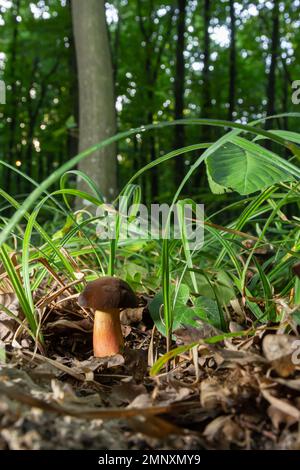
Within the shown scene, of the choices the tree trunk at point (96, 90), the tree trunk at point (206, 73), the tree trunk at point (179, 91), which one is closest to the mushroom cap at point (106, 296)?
the tree trunk at point (96, 90)

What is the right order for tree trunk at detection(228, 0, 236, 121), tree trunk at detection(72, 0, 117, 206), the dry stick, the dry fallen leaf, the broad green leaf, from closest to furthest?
1. the dry stick
2. the dry fallen leaf
3. the broad green leaf
4. tree trunk at detection(72, 0, 117, 206)
5. tree trunk at detection(228, 0, 236, 121)

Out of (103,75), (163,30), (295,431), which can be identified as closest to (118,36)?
(163,30)

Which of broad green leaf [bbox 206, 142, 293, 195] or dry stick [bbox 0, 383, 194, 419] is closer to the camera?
dry stick [bbox 0, 383, 194, 419]

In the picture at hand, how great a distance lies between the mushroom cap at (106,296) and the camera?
921 millimetres

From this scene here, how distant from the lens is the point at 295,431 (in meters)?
0.59

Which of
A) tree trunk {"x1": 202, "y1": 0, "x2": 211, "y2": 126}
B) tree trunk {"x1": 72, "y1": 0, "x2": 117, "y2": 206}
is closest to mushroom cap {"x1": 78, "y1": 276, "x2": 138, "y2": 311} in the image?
tree trunk {"x1": 72, "y1": 0, "x2": 117, "y2": 206}

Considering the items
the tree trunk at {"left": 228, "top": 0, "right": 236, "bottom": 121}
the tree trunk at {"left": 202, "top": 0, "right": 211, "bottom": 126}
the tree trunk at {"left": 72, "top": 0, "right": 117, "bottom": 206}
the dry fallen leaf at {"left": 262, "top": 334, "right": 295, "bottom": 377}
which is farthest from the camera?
the tree trunk at {"left": 228, "top": 0, "right": 236, "bottom": 121}

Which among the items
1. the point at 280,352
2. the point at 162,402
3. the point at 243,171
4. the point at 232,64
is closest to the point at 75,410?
the point at 162,402

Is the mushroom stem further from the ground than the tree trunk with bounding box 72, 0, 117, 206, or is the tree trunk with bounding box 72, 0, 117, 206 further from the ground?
the tree trunk with bounding box 72, 0, 117, 206

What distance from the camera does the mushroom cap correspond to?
92 cm

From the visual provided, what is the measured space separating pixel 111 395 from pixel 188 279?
596 millimetres

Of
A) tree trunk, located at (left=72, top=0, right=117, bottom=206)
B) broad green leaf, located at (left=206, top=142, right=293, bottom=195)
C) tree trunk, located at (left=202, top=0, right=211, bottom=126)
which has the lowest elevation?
broad green leaf, located at (left=206, top=142, right=293, bottom=195)

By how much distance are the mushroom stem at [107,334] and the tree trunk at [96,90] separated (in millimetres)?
2426

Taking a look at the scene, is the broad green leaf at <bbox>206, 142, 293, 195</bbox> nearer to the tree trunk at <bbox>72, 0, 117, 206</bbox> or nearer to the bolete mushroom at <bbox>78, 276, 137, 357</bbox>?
the bolete mushroom at <bbox>78, 276, 137, 357</bbox>
